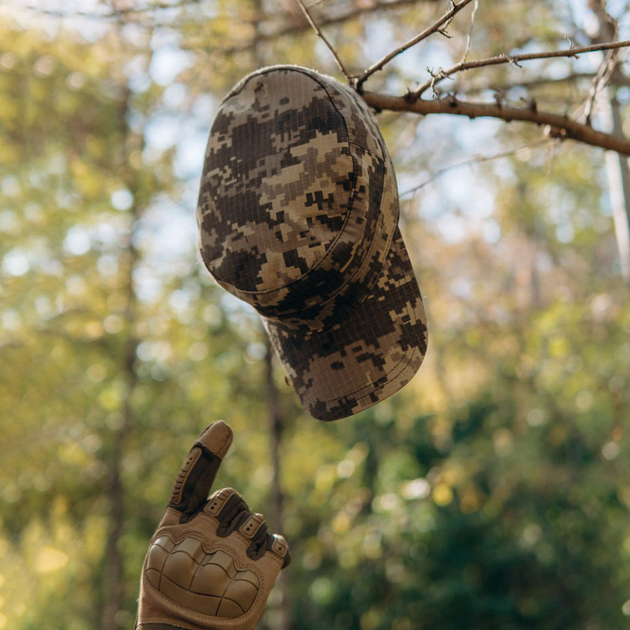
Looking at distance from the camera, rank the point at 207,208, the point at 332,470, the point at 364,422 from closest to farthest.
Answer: the point at 207,208 < the point at 332,470 < the point at 364,422

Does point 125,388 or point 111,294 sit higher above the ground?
point 111,294

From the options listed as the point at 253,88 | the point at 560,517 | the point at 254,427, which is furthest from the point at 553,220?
the point at 253,88

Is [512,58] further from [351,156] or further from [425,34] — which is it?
[351,156]

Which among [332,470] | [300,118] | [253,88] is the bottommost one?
[332,470]

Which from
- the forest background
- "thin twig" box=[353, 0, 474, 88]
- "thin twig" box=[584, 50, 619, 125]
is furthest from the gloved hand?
the forest background

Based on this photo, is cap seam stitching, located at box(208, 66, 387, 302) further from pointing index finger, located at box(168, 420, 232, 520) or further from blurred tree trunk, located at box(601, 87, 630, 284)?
blurred tree trunk, located at box(601, 87, 630, 284)

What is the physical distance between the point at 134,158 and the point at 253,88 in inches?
138

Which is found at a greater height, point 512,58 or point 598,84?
point 598,84

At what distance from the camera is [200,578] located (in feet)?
4.43

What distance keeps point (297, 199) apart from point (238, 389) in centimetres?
340

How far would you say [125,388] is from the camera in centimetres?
472

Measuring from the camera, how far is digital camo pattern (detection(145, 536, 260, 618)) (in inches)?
53.0

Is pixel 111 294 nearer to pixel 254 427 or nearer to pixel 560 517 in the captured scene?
pixel 254 427

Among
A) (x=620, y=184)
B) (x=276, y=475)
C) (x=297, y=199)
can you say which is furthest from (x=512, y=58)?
(x=276, y=475)
